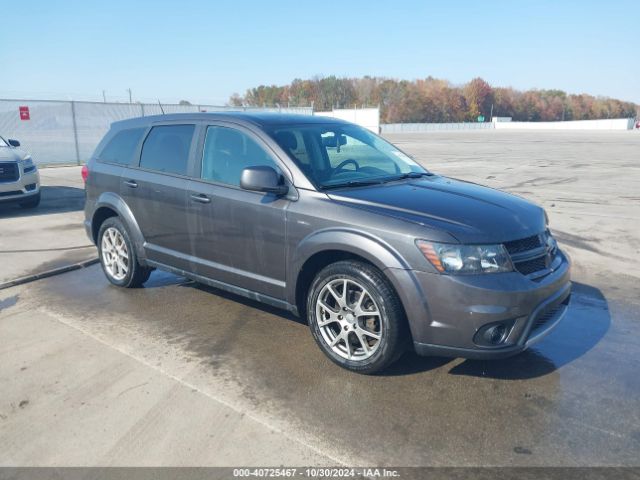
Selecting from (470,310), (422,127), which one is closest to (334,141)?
(470,310)

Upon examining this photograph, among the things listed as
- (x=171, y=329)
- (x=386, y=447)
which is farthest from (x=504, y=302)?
(x=171, y=329)

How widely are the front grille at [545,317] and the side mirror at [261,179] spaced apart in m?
1.99

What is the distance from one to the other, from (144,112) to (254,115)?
2202 centimetres

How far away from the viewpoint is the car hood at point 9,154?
1014cm

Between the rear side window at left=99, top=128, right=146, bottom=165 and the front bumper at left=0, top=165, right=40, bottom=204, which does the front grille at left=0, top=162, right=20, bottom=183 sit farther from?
the rear side window at left=99, top=128, right=146, bottom=165

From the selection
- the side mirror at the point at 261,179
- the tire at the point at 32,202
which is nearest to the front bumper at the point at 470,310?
the side mirror at the point at 261,179

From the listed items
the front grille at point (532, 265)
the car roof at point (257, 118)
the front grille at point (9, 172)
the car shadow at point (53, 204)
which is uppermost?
the car roof at point (257, 118)

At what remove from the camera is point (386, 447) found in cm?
298

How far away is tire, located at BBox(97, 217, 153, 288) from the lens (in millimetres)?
5590

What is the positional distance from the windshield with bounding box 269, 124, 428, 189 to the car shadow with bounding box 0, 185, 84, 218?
25.3ft

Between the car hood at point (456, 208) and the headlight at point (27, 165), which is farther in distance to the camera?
the headlight at point (27, 165)

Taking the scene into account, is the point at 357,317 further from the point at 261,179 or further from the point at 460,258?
the point at 261,179

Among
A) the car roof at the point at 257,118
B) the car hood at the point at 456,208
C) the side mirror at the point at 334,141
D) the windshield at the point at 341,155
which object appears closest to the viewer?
the car hood at the point at 456,208

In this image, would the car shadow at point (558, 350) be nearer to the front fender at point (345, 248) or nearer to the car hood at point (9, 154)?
the front fender at point (345, 248)
